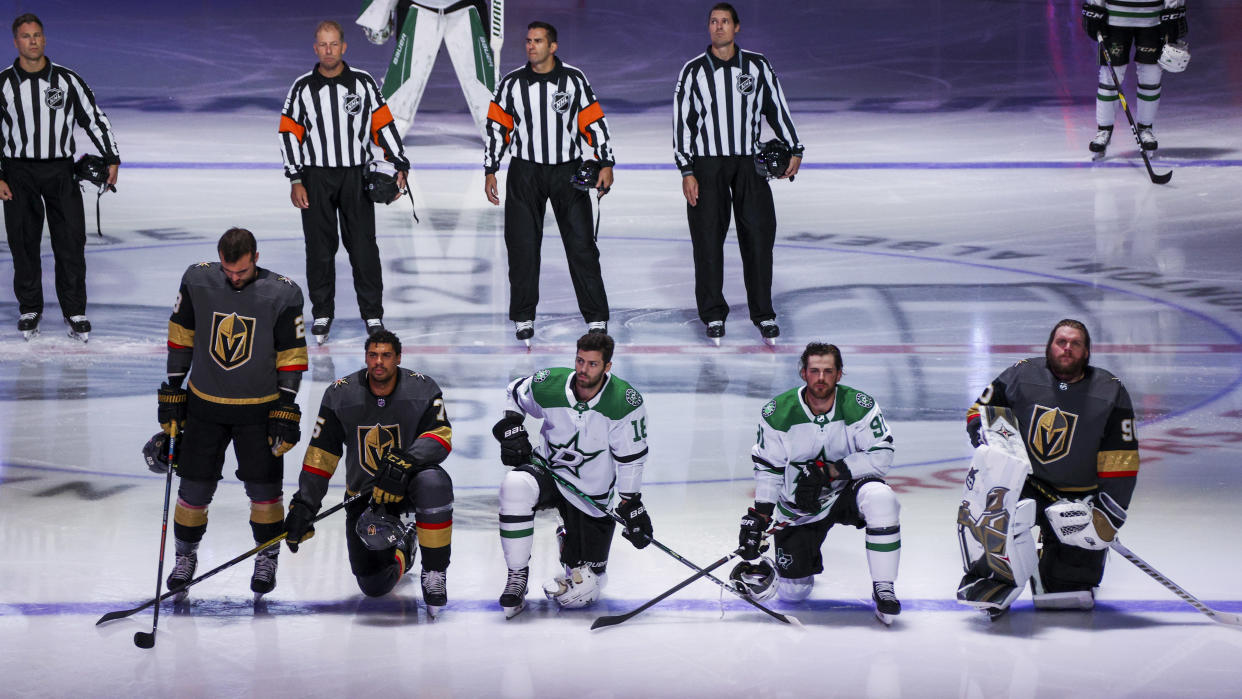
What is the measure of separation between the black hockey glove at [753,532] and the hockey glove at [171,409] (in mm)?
1502

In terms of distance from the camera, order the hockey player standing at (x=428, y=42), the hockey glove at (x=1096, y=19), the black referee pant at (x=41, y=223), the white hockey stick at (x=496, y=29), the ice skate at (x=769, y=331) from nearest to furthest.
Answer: the black referee pant at (x=41, y=223) < the ice skate at (x=769, y=331) < the hockey glove at (x=1096, y=19) < the hockey player standing at (x=428, y=42) < the white hockey stick at (x=496, y=29)

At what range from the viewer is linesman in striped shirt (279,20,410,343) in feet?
22.7

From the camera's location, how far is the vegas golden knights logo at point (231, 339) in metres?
4.36

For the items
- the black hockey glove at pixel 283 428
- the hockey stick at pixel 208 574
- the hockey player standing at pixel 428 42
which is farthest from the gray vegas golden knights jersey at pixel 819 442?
the hockey player standing at pixel 428 42

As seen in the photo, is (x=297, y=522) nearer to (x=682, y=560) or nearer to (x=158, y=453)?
(x=158, y=453)

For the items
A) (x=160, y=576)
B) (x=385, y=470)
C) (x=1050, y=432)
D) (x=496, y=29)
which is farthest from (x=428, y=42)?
(x=1050, y=432)

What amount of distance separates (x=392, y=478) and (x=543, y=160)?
2980 millimetres

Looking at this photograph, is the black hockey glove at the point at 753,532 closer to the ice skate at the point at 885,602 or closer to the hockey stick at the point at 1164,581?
the ice skate at the point at 885,602

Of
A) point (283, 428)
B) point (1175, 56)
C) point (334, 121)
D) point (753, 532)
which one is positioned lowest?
point (753, 532)

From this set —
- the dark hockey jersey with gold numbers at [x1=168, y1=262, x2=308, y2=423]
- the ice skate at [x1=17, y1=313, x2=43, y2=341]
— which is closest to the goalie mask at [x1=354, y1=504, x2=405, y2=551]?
the dark hockey jersey with gold numbers at [x1=168, y1=262, x2=308, y2=423]

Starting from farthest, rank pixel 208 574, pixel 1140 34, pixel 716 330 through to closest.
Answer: pixel 1140 34, pixel 716 330, pixel 208 574

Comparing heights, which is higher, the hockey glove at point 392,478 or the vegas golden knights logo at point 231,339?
the vegas golden knights logo at point 231,339

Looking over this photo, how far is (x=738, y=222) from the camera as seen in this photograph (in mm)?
7074

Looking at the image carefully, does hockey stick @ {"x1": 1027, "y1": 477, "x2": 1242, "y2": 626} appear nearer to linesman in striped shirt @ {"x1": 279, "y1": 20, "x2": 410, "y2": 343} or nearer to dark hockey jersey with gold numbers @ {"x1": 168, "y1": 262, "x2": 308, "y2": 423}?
dark hockey jersey with gold numbers @ {"x1": 168, "y1": 262, "x2": 308, "y2": 423}
